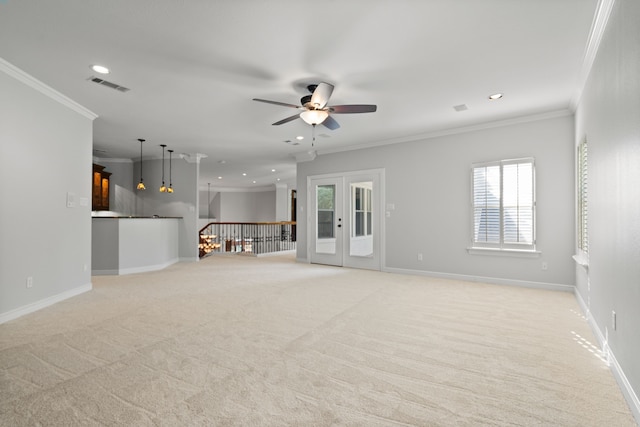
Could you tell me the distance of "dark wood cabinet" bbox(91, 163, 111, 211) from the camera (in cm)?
764

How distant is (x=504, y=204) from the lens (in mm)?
5289

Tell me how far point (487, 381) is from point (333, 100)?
143 inches

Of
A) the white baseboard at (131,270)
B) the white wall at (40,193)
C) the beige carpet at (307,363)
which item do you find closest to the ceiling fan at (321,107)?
the beige carpet at (307,363)

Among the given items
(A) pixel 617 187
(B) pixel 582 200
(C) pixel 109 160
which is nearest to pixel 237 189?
(C) pixel 109 160

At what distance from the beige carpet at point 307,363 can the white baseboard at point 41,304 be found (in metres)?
0.12

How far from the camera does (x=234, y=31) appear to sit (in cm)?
278

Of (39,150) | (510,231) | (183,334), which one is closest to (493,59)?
(510,231)

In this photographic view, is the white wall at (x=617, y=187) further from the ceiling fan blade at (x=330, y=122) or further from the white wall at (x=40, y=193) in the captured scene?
the white wall at (x=40, y=193)

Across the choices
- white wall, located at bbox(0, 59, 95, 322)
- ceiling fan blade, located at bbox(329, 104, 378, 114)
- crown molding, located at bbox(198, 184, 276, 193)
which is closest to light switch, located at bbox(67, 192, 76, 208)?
white wall, located at bbox(0, 59, 95, 322)

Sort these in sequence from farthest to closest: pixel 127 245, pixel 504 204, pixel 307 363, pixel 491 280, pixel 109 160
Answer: pixel 109 160
pixel 127 245
pixel 491 280
pixel 504 204
pixel 307 363

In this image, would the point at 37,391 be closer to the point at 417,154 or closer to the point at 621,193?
the point at 621,193

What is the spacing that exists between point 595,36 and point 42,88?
5988mm

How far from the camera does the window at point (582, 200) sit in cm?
390

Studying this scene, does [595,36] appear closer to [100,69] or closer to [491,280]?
[491,280]
